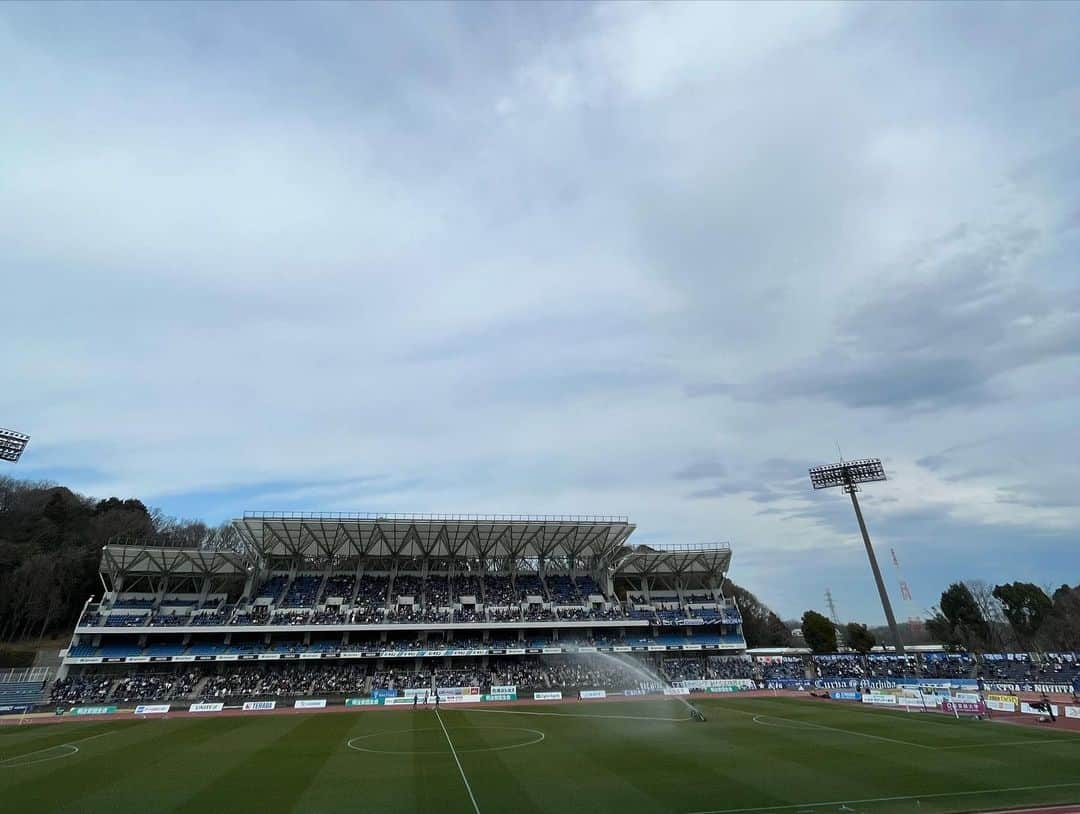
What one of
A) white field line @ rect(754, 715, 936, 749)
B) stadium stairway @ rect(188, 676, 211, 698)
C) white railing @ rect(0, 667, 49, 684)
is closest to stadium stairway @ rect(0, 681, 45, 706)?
white railing @ rect(0, 667, 49, 684)

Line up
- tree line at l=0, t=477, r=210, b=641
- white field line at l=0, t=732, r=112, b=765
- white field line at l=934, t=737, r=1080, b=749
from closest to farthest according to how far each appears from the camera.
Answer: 1. white field line at l=934, t=737, r=1080, b=749
2. white field line at l=0, t=732, r=112, b=765
3. tree line at l=0, t=477, r=210, b=641

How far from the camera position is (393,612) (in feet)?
195

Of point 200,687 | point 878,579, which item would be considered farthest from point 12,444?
point 878,579

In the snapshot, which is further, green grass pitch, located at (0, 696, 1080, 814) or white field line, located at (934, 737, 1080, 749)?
white field line, located at (934, 737, 1080, 749)

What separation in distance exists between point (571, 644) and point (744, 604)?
246 ft

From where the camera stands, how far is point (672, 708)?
41375 millimetres

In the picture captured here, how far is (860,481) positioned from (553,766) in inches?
2194

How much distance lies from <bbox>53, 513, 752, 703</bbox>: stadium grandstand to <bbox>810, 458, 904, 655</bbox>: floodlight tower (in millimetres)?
14889

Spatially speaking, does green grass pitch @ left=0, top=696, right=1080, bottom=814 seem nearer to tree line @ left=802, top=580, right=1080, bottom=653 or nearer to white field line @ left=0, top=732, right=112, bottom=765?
white field line @ left=0, top=732, right=112, bottom=765

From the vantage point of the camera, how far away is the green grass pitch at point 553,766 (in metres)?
17.3

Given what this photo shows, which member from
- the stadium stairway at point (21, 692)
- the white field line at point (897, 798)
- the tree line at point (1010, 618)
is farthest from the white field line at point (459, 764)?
the tree line at point (1010, 618)

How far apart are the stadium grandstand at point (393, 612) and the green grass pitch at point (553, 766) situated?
61.7 ft

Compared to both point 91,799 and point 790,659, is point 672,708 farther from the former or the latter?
point 91,799

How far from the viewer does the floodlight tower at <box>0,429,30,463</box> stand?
46781mm
